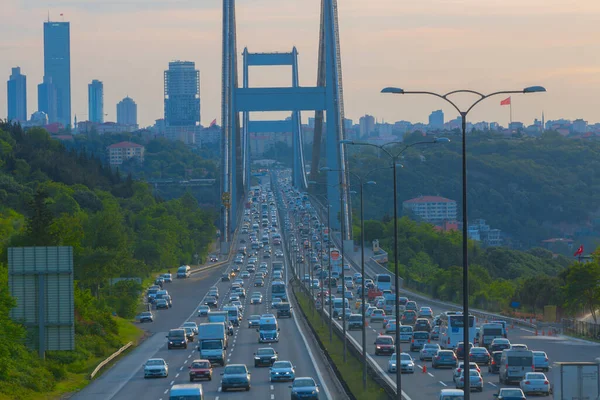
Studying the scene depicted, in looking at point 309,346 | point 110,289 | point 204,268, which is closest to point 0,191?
point 204,268

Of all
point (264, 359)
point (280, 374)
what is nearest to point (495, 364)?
point (280, 374)

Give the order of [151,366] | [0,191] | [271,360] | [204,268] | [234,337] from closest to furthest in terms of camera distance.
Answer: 1. [151,366]
2. [271,360]
3. [234,337]
4. [0,191]
5. [204,268]

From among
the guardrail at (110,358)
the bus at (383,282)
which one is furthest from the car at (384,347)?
the bus at (383,282)

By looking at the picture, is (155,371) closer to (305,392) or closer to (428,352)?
(305,392)

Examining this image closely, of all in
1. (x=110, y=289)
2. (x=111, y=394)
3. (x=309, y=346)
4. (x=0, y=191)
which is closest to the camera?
(x=111, y=394)

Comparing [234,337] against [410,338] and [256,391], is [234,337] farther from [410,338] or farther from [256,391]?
[256,391]

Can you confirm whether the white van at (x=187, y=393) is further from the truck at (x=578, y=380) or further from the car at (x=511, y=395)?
the truck at (x=578, y=380)
